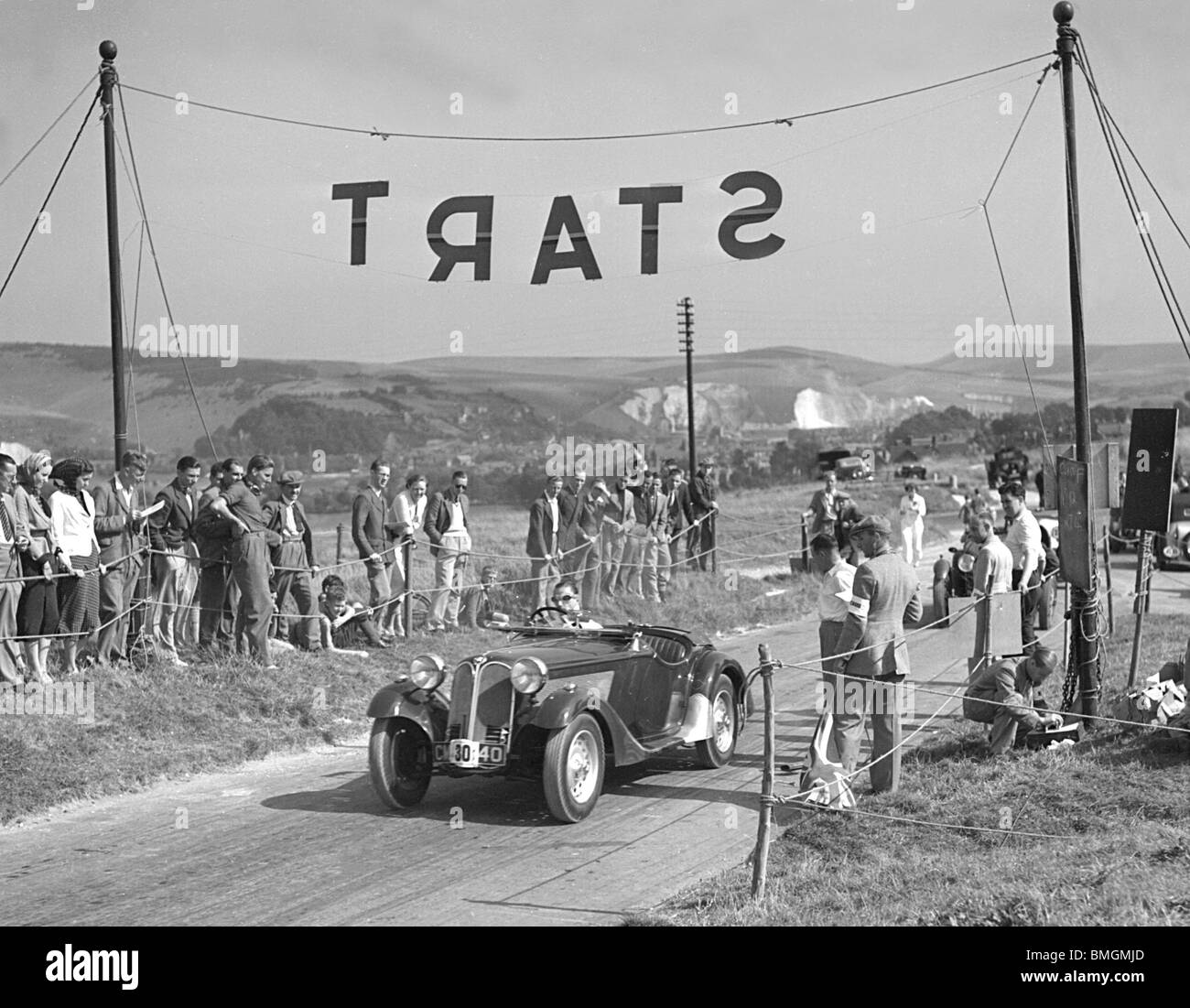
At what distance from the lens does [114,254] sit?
45.6ft

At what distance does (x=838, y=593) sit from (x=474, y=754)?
298 centimetres

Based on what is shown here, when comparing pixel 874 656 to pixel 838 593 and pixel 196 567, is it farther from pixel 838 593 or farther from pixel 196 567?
pixel 196 567

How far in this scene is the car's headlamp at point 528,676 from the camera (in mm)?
8672

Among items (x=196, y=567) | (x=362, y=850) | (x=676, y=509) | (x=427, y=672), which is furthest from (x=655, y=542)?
(x=362, y=850)

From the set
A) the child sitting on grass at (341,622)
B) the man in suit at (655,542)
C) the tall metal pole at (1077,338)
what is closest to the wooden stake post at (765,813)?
the tall metal pole at (1077,338)

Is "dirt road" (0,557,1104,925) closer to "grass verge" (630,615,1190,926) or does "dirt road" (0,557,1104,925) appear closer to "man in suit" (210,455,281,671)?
"grass verge" (630,615,1190,926)

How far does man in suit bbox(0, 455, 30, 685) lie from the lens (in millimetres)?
10641

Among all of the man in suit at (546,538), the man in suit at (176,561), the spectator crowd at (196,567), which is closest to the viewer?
the spectator crowd at (196,567)

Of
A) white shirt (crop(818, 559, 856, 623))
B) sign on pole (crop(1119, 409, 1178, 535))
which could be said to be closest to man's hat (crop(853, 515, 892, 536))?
white shirt (crop(818, 559, 856, 623))

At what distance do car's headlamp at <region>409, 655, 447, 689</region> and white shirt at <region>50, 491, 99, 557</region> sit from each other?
3753 mm

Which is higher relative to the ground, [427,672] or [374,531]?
[374,531]

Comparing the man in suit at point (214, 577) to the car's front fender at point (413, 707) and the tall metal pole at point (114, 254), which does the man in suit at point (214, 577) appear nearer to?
the tall metal pole at point (114, 254)

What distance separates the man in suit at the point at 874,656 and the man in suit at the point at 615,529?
8.89 metres
